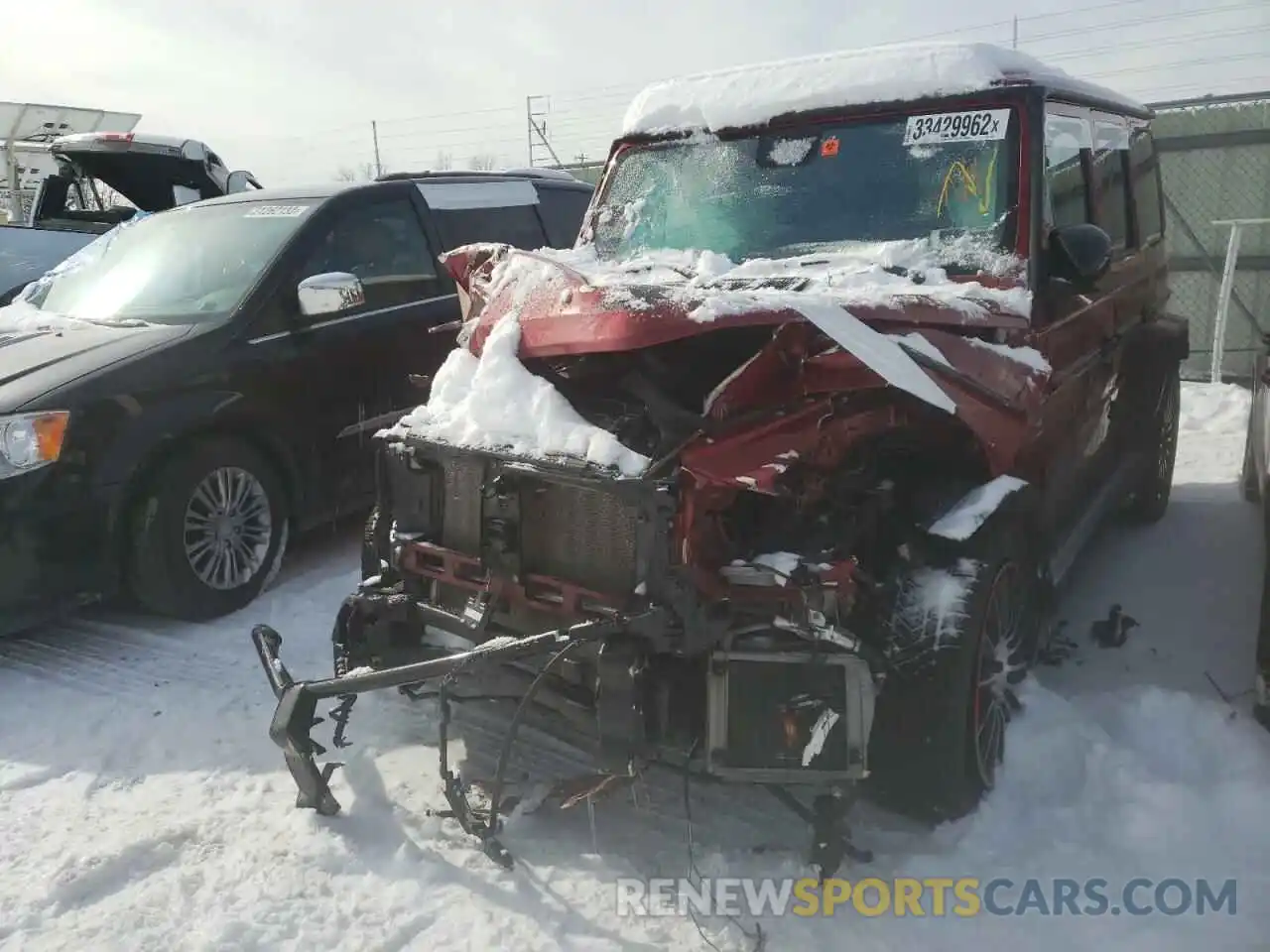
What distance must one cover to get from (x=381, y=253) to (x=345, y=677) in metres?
3.24

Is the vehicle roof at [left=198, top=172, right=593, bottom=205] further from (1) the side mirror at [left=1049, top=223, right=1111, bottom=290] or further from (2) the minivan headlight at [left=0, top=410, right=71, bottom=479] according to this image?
(1) the side mirror at [left=1049, top=223, right=1111, bottom=290]

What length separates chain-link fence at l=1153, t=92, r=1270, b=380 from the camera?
9.17 metres

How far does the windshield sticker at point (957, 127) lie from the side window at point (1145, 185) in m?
1.75

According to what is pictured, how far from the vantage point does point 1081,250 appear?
10.9ft

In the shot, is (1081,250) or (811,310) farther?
(1081,250)

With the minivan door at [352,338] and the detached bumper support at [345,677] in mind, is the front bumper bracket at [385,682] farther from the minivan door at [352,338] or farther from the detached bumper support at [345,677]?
the minivan door at [352,338]

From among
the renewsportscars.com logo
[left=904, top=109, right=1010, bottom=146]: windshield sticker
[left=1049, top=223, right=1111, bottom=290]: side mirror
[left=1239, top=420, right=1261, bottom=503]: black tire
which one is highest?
[left=904, top=109, right=1010, bottom=146]: windshield sticker

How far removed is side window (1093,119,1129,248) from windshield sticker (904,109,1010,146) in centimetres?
89

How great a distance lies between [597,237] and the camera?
441 cm

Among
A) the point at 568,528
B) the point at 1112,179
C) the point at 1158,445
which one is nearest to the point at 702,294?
the point at 568,528

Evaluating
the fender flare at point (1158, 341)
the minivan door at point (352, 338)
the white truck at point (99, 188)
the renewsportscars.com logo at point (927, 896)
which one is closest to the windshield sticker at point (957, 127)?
the fender flare at point (1158, 341)

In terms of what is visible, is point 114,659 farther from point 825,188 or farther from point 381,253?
point 825,188

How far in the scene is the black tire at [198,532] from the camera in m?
4.32

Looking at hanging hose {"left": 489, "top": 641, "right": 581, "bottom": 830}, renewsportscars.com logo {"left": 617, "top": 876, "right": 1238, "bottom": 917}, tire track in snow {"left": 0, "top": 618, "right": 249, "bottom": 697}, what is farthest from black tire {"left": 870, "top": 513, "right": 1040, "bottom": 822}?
tire track in snow {"left": 0, "top": 618, "right": 249, "bottom": 697}
